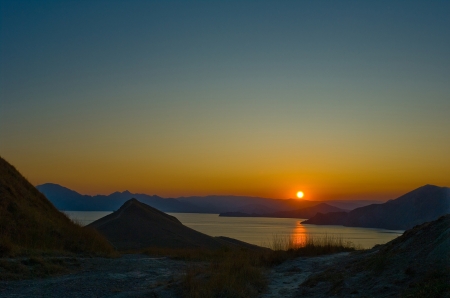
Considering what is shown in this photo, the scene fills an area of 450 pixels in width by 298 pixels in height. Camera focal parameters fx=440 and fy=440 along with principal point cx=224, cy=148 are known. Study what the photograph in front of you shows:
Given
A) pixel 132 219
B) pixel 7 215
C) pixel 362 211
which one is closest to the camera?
pixel 7 215

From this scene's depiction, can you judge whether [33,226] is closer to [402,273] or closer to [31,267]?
[31,267]

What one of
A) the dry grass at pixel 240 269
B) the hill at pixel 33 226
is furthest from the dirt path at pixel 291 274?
the hill at pixel 33 226

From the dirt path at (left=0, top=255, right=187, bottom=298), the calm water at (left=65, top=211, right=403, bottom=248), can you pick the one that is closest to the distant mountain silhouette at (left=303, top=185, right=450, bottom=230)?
the calm water at (left=65, top=211, right=403, bottom=248)

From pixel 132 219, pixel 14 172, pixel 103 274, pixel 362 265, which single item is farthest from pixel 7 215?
pixel 132 219

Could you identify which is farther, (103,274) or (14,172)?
(14,172)

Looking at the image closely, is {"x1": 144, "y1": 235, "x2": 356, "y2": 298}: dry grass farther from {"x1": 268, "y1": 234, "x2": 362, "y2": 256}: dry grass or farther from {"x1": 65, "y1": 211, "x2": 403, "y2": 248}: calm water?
{"x1": 65, "y1": 211, "x2": 403, "y2": 248}: calm water

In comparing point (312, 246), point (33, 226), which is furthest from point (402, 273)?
point (33, 226)

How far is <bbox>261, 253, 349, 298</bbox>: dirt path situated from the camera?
34.0ft

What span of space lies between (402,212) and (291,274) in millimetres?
100037

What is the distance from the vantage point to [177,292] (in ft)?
32.0

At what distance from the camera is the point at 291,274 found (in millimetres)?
13008

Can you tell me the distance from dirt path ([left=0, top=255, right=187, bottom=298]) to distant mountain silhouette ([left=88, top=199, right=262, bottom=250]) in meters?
18.8

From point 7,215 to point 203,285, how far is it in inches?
431

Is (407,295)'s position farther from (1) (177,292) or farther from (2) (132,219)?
(2) (132,219)
